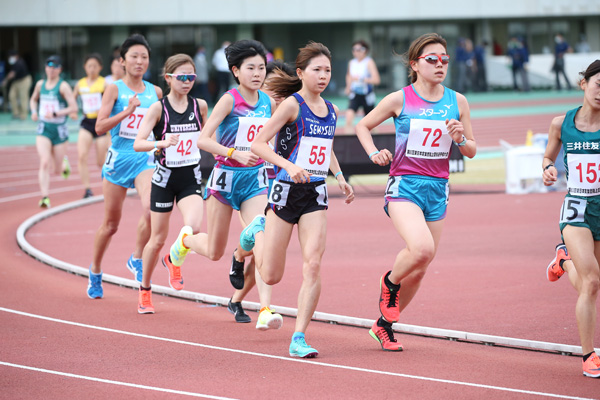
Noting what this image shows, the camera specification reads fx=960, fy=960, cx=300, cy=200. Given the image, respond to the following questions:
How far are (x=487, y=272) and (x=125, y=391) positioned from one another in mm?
4929

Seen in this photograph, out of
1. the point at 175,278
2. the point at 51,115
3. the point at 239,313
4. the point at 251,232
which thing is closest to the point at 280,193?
the point at 251,232

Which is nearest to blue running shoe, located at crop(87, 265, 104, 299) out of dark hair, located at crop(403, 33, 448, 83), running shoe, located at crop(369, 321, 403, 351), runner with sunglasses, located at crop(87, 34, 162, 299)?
runner with sunglasses, located at crop(87, 34, 162, 299)

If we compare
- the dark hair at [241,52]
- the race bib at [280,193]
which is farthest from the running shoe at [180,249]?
the race bib at [280,193]

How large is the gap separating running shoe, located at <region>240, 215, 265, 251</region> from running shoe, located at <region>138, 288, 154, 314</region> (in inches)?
56.9

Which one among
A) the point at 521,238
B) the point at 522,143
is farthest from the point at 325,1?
the point at 521,238

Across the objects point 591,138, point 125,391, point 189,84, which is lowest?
point 125,391

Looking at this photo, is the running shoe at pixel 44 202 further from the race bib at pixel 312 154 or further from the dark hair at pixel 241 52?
the race bib at pixel 312 154

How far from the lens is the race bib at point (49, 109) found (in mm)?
15320

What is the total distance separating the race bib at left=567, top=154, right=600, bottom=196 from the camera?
6254 millimetres

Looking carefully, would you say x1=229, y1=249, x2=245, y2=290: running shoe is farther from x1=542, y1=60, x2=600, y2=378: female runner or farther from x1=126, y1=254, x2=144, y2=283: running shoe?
x1=542, y1=60, x2=600, y2=378: female runner

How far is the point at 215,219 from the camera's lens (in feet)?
25.4

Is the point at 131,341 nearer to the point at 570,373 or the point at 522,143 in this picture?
the point at 570,373

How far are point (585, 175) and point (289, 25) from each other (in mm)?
40217

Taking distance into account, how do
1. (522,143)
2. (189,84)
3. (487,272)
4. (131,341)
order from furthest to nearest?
(522,143), (487,272), (189,84), (131,341)
